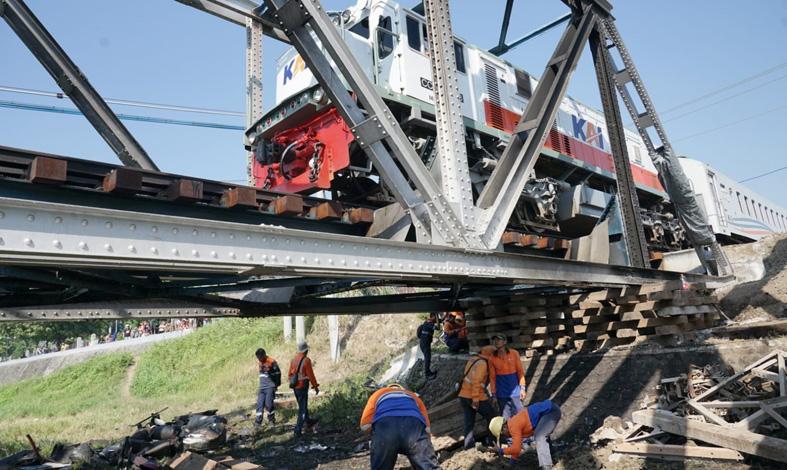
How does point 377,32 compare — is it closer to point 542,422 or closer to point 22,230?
point 542,422

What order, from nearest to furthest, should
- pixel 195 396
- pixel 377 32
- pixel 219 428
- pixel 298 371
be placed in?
pixel 377 32, pixel 219 428, pixel 298 371, pixel 195 396

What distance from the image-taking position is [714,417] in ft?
17.5

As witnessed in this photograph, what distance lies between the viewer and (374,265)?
3771 mm

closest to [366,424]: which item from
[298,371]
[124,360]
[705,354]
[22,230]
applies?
[22,230]

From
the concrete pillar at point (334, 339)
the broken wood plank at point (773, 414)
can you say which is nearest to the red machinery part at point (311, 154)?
the broken wood plank at point (773, 414)

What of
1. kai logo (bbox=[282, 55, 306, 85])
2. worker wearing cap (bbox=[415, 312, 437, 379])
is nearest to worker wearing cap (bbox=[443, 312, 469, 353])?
worker wearing cap (bbox=[415, 312, 437, 379])

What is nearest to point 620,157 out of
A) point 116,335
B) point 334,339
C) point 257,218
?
point 257,218

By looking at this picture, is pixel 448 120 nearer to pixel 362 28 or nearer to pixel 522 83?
pixel 362 28

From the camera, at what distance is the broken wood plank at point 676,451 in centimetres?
486

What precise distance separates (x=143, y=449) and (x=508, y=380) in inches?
205

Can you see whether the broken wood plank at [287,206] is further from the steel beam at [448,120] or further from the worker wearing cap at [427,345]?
the worker wearing cap at [427,345]

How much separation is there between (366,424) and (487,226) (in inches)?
76.1

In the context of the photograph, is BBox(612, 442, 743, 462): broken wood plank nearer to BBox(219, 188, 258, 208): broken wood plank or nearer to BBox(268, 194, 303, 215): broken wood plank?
BBox(268, 194, 303, 215): broken wood plank

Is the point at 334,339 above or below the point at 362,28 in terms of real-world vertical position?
below
